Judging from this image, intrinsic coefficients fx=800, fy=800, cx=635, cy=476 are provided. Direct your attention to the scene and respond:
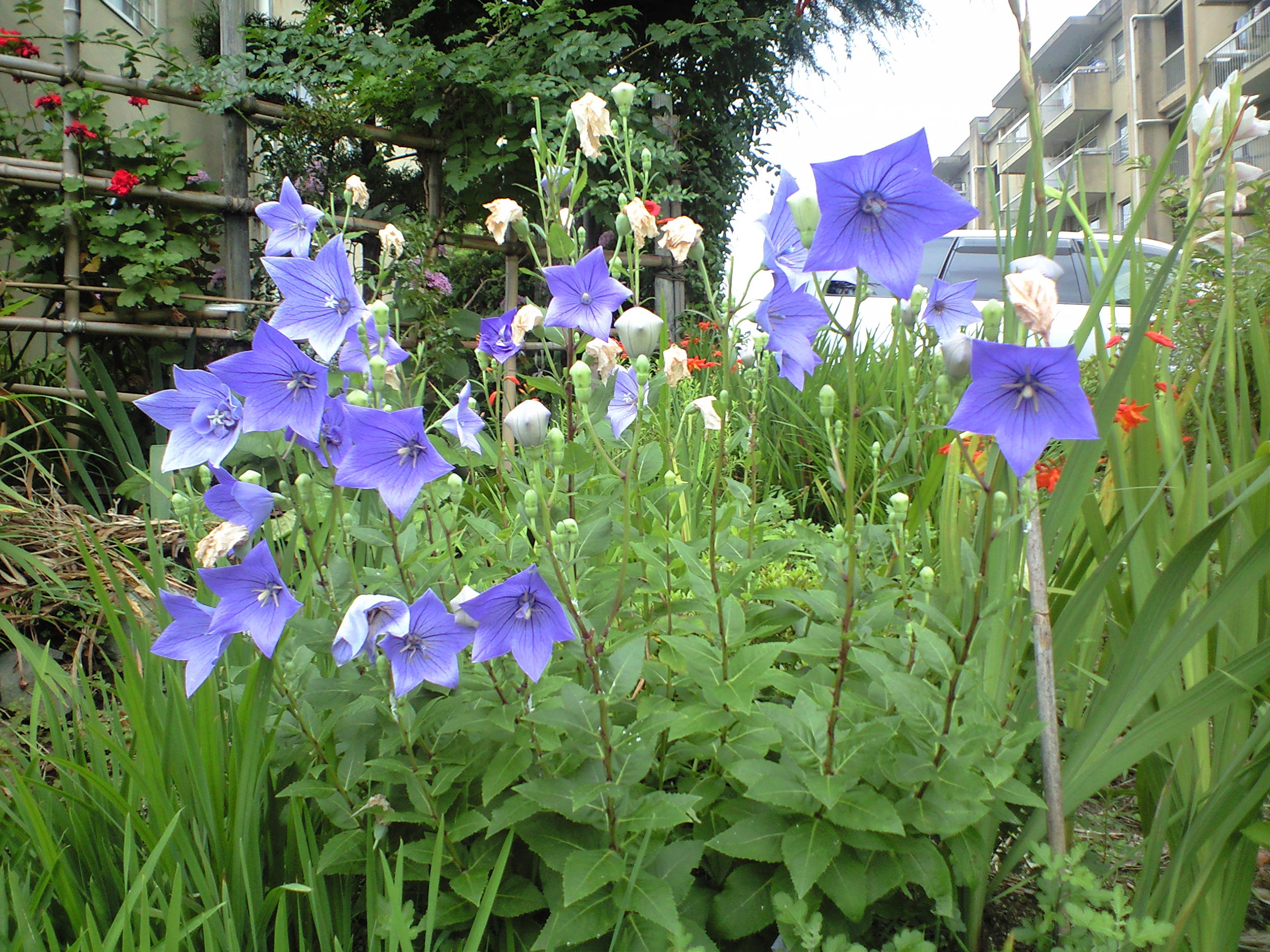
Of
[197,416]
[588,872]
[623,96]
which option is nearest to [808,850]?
[588,872]

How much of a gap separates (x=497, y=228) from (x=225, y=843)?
119 cm

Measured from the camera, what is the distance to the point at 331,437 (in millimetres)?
1094

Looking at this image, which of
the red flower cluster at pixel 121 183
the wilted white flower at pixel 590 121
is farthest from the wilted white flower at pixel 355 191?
the red flower cluster at pixel 121 183

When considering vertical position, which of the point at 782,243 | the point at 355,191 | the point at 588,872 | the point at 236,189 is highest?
the point at 236,189

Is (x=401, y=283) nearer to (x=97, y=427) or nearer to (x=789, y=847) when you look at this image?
(x=97, y=427)

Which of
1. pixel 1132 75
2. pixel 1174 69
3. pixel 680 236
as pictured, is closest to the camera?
pixel 680 236

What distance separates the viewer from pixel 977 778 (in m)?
1.01

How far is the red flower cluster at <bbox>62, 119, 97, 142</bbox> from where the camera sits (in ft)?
13.8

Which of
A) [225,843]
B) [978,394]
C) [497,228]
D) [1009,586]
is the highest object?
[497,228]

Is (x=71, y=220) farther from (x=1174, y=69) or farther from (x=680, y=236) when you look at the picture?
(x=1174, y=69)

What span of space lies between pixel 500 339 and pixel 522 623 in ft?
2.09

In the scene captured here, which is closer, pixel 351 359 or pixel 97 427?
pixel 351 359

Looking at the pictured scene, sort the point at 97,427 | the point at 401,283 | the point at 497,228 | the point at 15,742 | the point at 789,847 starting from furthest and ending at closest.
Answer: the point at 401,283, the point at 97,427, the point at 15,742, the point at 497,228, the point at 789,847

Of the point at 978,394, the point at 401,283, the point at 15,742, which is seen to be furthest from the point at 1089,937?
the point at 401,283
